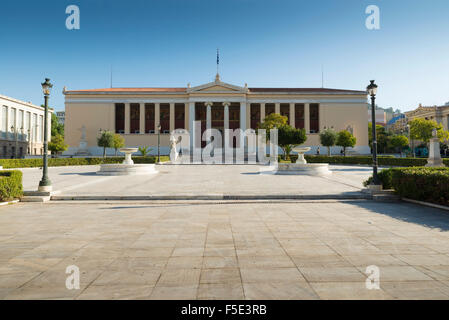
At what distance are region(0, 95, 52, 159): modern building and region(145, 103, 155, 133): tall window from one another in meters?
28.4

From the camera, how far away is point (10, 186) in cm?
888

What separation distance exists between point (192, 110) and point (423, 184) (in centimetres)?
4454

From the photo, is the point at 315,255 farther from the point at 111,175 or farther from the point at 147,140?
the point at 147,140

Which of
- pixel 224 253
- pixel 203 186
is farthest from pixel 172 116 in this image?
pixel 224 253

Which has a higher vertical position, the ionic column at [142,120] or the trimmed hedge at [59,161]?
the ionic column at [142,120]

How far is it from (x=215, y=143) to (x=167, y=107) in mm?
11881

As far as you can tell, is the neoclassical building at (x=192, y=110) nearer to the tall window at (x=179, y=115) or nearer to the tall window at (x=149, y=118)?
the tall window at (x=149, y=118)

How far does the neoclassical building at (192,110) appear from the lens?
50.0 meters

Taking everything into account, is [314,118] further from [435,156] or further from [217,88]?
[435,156]

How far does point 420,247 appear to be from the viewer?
4.57 metres

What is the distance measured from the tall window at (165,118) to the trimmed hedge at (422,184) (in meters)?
46.0

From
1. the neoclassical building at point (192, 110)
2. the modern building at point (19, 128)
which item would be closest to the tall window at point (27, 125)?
the modern building at point (19, 128)

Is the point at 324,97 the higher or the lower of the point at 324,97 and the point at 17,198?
the higher
